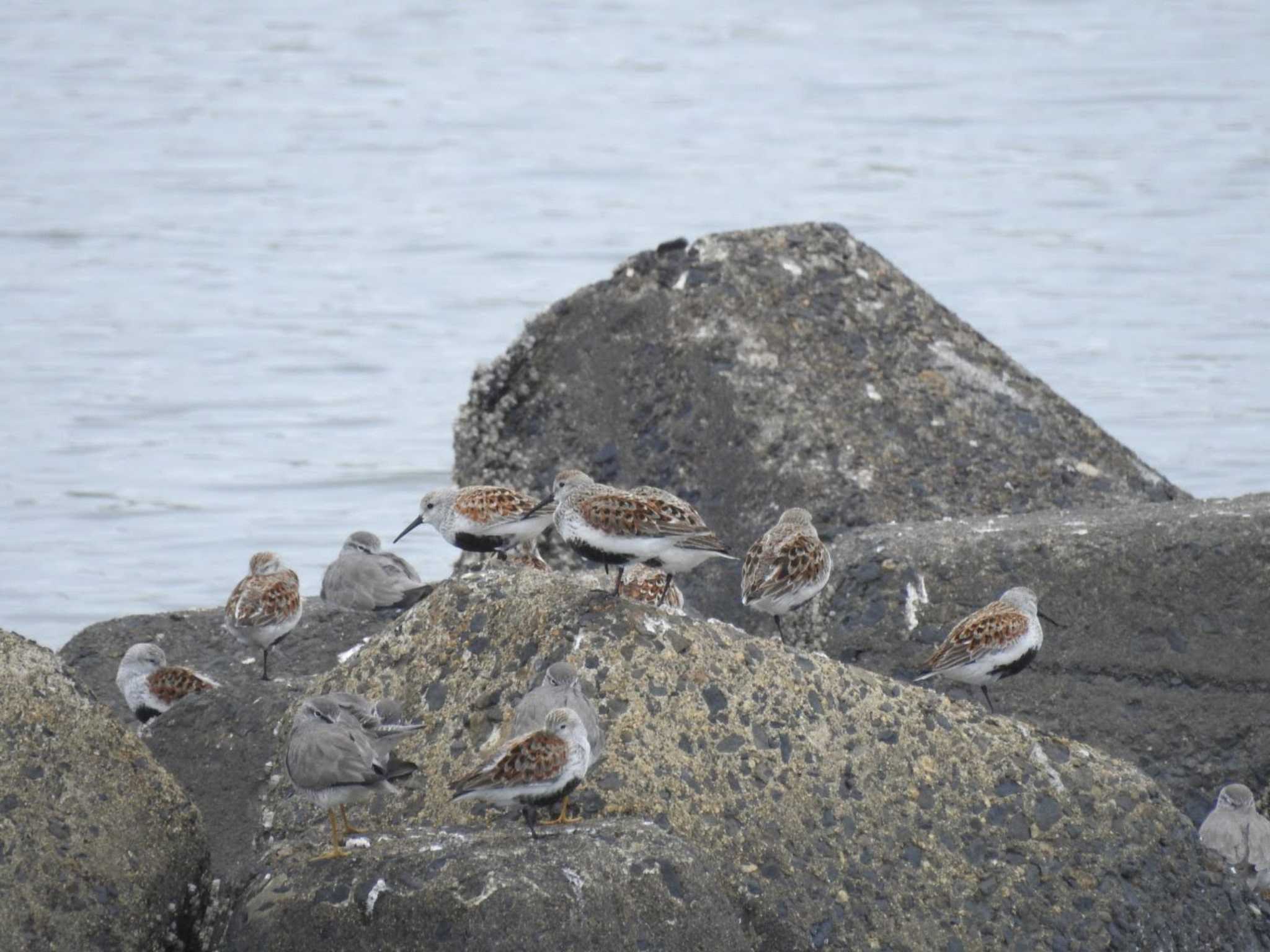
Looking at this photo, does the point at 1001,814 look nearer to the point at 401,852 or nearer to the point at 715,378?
the point at 401,852

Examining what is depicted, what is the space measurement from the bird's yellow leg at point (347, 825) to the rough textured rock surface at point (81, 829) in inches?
19.7

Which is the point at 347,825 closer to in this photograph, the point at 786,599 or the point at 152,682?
the point at 786,599

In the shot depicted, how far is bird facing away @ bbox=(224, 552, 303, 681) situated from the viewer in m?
9.25

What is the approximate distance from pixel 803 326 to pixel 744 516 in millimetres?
1108

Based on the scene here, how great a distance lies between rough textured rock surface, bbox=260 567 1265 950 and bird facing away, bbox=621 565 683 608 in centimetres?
139

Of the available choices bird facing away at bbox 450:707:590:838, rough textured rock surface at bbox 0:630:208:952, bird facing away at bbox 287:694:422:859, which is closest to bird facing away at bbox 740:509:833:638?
bird facing away at bbox 287:694:422:859

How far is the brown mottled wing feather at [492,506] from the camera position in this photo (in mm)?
9148

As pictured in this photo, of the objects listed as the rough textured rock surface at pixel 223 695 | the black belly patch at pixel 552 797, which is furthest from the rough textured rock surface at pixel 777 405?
the black belly patch at pixel 552 797

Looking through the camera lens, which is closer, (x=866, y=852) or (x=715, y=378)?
(x=866, y=852)

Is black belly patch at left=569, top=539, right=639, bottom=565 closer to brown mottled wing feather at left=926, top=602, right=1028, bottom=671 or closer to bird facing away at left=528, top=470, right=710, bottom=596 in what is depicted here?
bird facing away at left=528, top=470, right=710, bottom=596

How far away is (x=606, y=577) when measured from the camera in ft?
29.1

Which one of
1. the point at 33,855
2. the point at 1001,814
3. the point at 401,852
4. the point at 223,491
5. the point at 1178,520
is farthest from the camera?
the point at 223,491

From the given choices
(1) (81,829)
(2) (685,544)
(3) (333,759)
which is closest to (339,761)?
(3) (333,759)

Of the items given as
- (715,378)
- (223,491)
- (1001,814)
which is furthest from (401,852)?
(223,491)
